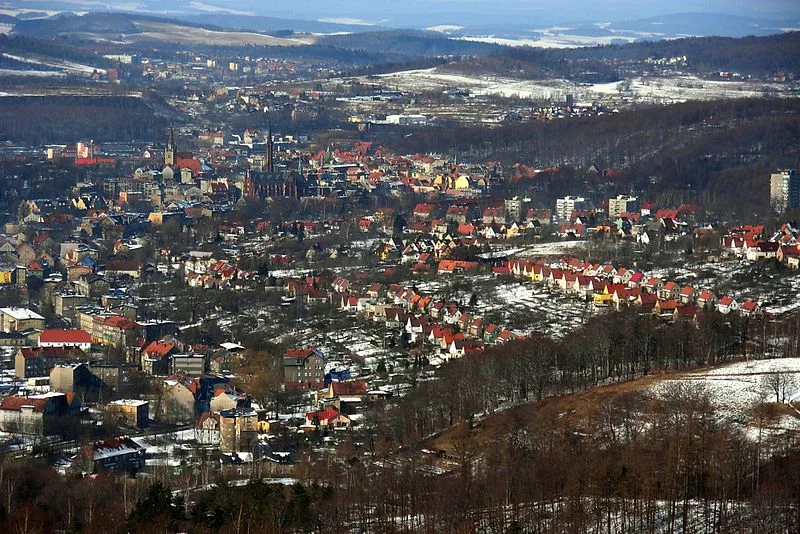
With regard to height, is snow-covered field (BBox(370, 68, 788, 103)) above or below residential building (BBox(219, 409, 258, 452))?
below

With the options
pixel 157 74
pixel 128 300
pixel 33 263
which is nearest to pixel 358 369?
pixel 128 300

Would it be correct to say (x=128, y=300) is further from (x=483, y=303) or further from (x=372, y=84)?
(x=372, y=84)

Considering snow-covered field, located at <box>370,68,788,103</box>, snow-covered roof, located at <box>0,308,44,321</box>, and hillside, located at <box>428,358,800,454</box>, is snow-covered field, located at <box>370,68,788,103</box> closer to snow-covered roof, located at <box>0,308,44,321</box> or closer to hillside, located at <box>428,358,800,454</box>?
snow-covered roof, located at <box>0,308,44,321</box>

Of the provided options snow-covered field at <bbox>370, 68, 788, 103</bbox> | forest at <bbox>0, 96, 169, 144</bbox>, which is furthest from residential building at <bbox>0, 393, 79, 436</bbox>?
snow-covered field at <bbox>370, 68, 788, 103</bbox>

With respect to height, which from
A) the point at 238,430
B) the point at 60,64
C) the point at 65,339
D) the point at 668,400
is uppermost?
the point at 668,400

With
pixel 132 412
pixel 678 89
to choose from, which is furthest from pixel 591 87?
pixel 132 412

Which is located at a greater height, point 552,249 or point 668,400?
point 668,400

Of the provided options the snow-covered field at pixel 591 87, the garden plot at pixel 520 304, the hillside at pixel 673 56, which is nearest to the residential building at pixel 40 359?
the garden plot at pixel 520 304

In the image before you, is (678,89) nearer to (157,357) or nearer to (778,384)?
(157,357)

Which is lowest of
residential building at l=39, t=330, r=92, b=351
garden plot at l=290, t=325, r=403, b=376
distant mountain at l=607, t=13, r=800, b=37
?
distant mountain at l=607, t=13, r=800, b=37
